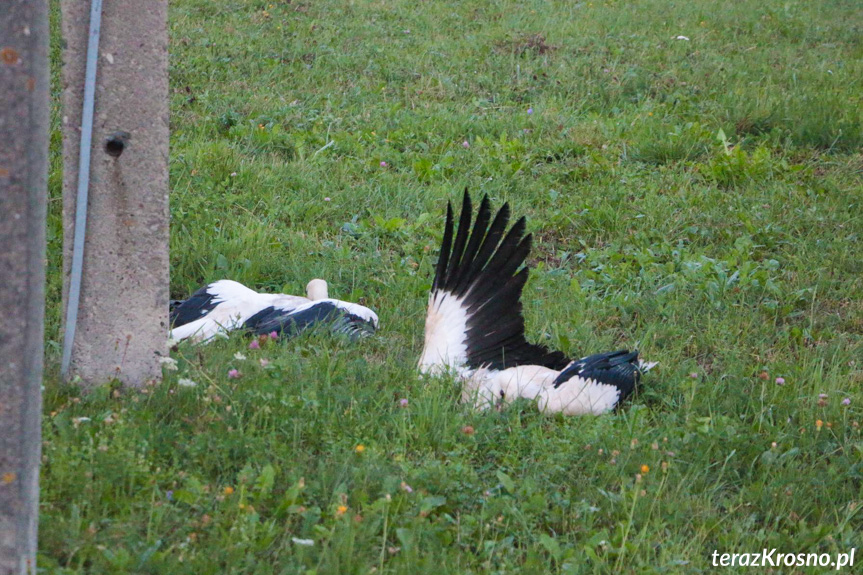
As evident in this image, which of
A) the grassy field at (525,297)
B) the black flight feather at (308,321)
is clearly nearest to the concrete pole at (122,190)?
the grassy field at (525,297)

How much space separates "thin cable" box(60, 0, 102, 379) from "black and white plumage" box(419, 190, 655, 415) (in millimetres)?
1224

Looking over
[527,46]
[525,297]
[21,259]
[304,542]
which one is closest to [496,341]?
[525,297]

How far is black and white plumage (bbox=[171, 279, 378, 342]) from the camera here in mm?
3643

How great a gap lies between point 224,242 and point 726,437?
8.54 feet

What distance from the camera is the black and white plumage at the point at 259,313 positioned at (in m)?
3.64

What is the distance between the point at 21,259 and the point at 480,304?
6.31 ft

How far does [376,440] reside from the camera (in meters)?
2.83

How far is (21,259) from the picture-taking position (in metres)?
1.73

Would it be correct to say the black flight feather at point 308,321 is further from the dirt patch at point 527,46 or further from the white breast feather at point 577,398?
the dirt patch at point 527,46

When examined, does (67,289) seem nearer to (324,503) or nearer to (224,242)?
(324,503)

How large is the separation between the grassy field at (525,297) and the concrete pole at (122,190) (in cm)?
16

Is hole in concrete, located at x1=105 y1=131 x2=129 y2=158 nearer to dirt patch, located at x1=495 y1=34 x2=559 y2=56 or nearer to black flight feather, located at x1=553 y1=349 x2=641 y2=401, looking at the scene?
black flight feather, located at x1=553 y1=349 x2=641 y2=401

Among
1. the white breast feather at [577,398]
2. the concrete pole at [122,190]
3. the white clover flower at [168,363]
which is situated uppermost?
the concrete pole at [122,190]

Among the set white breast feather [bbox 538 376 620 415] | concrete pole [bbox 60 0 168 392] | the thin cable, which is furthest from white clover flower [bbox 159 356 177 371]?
white breast feather [bbox 538 376 620 415]
